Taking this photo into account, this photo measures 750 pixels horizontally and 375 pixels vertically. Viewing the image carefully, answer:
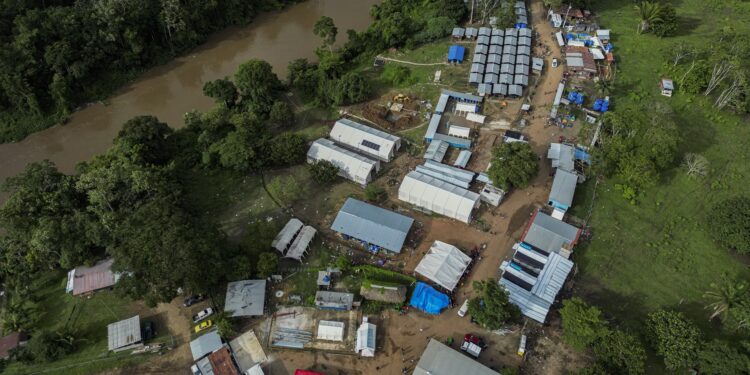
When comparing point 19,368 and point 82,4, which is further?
point 82,4

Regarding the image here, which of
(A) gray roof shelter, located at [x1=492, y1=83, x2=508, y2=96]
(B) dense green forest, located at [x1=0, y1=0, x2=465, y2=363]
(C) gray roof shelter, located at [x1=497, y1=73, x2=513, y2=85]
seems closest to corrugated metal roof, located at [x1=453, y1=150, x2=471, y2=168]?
(A) gray roof shelter, located at [x1=492, y1=83, x2=508, y2=96]

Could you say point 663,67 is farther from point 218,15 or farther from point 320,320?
point 218,15

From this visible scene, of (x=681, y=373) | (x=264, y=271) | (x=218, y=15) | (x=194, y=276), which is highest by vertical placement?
(x=218, y=15)

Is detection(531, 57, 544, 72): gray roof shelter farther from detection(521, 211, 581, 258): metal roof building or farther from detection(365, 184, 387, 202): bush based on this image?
detection(365, 184, 387, 202): bush

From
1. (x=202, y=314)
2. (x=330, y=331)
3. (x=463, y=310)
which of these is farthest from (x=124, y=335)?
(x=463, y=310)

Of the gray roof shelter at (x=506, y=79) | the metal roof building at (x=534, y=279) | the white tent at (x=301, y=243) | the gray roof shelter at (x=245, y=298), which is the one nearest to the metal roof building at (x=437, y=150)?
the gray roof shelter at (x=506, y=79)

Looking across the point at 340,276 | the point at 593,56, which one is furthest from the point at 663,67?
the point at 340,276

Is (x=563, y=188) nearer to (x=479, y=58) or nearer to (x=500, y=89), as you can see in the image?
(x=500, y=89)
